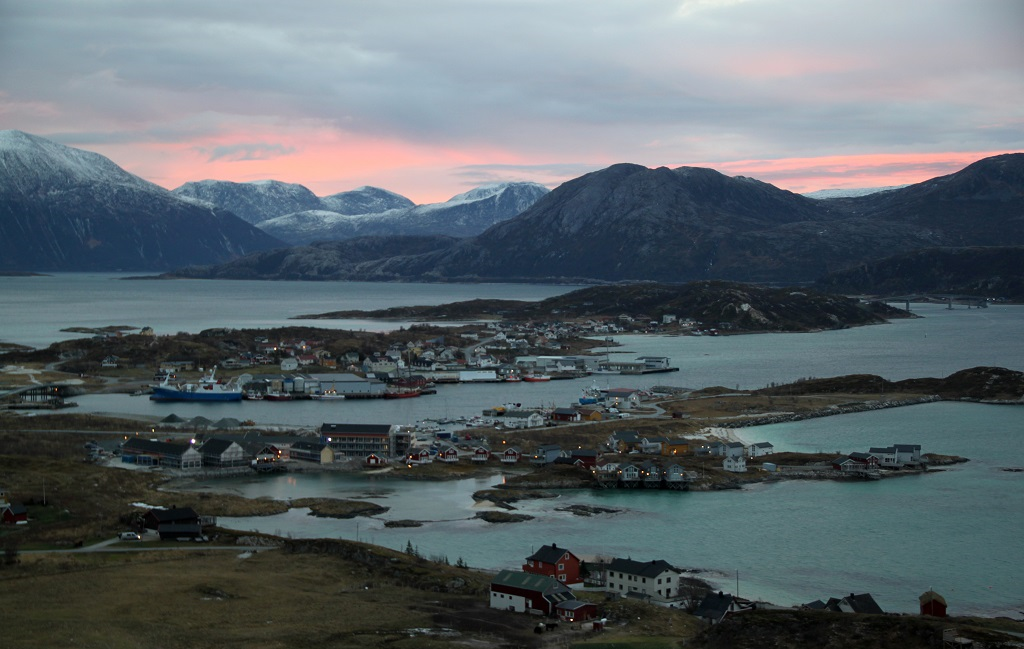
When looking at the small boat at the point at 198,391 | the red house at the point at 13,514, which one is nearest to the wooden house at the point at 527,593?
the red house at the point at 13,514

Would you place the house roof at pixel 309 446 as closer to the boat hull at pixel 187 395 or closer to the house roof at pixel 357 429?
the house roof at pixel 357 429

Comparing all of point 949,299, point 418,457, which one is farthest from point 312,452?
point 949,299

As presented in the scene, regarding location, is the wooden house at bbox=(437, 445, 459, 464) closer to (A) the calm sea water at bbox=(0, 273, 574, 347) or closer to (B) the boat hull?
(B) the boat hull

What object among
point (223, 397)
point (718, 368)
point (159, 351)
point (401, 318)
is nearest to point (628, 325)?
point (401, 318)

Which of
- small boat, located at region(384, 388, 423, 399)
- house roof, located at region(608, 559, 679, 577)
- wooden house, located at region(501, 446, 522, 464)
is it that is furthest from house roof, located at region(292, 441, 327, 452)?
small boat, located at region(384, 388, 423, 399)

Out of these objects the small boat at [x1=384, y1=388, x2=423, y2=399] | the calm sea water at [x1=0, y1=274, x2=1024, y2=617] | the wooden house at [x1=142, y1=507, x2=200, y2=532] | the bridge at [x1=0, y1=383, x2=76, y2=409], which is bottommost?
the calm sea water at [x1=0, y1=274, x2=1024, y2=617]

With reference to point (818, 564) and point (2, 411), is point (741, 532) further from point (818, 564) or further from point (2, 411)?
point (2, 411)
